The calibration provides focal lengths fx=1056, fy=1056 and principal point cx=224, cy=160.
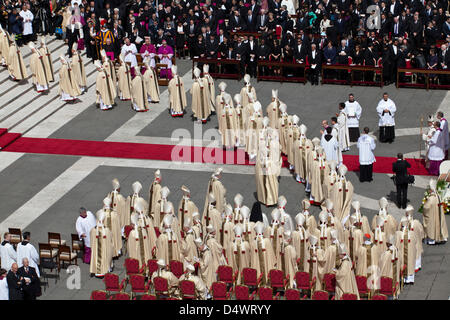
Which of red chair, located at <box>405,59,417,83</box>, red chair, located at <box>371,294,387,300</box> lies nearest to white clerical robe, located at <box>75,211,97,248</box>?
red chair, located at <box>371,294,387,300</box>

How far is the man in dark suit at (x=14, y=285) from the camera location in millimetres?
26078

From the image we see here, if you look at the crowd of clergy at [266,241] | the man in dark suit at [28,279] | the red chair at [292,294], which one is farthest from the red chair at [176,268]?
the man in dark suit at [28,279]

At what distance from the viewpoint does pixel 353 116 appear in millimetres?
35781

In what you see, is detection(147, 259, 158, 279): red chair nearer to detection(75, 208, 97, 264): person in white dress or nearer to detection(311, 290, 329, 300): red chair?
detection(75, 208, 97, 264): person in white dress

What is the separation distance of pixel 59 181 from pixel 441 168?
39.9 feet

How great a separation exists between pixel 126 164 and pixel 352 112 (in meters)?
7.81

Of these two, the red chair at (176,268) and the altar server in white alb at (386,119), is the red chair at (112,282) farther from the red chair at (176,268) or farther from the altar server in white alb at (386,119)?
the altar server in white alb at (386,119)

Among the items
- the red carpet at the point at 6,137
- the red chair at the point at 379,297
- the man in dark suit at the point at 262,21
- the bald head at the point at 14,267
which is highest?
the man in dark suit at the point at 262,21

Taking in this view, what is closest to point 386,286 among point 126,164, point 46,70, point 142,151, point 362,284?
point 362,284

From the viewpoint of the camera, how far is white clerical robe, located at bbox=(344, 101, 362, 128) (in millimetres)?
35656

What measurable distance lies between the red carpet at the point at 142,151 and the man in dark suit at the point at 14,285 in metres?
10.3

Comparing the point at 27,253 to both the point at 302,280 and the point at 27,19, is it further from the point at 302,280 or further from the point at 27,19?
the point at 27,19

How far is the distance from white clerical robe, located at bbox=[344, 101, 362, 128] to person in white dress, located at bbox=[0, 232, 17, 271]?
13.0 m

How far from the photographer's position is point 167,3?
47.0m
